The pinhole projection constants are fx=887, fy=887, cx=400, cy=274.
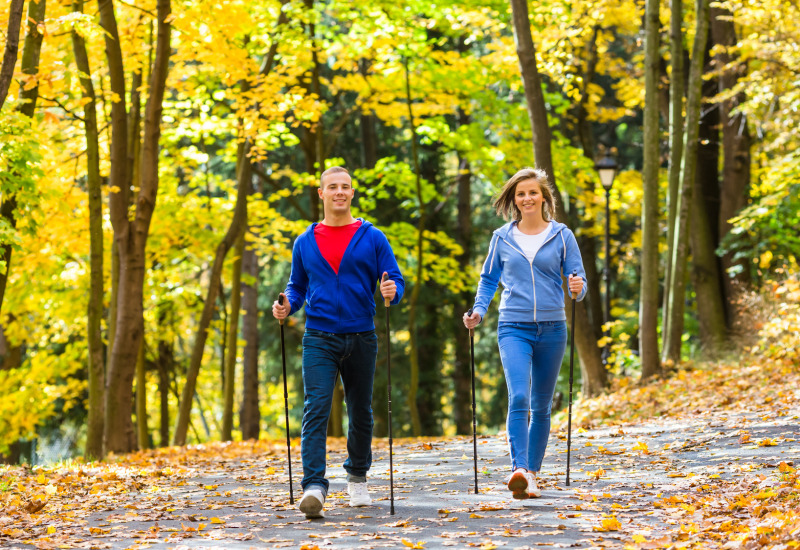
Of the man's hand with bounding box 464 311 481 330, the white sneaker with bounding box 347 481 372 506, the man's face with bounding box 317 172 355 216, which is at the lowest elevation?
the white sneaker with bounding box 347 481 372 506

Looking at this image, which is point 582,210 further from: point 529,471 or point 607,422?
point 529,471

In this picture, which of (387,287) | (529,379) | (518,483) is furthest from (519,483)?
(387,287)

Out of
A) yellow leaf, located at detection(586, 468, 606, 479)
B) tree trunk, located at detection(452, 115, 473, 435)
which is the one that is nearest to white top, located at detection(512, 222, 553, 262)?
yellow leaf, located at detection(586, 468, 606, 479)

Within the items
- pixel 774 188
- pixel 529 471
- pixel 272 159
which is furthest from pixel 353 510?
pixel 272 159

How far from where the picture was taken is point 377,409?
21.0 m

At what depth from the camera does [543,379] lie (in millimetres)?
6230

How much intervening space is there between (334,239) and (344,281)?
0.30 m

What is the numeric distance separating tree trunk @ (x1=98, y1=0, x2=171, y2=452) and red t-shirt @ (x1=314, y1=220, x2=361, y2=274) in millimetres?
6580

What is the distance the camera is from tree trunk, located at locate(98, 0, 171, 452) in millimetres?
11773

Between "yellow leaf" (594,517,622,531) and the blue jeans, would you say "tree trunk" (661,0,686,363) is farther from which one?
"yellow leaf" (594,517,622,531)

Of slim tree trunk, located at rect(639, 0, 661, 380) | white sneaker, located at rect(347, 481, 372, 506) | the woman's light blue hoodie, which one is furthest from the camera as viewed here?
slim tree trunk, located at rect(639, 0, 661, 380)

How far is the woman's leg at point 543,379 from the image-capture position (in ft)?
20.2

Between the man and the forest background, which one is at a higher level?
the forest background

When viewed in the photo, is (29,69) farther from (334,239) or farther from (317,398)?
(317,398)
